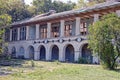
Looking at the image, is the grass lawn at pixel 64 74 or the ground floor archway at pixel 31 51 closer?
the grass lawn at pixel 64 74

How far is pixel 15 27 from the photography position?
4584cm

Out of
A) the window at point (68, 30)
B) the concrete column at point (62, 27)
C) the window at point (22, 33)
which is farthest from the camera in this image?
the window at point (22, 33)

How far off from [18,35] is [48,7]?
2301 cm

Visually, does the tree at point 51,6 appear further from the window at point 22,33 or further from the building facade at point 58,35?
the window at point 22,33

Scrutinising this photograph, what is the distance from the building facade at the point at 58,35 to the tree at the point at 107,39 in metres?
7.55

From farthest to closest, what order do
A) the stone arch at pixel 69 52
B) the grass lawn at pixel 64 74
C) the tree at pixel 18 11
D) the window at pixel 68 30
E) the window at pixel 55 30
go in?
the tree at pixel 18 11 < the window at pixel 55 30 < the stone arch at pixel 69 52 < the window at pixel 68 30 < the grass lawn at pixel 64 74

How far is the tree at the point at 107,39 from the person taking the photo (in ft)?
65.4

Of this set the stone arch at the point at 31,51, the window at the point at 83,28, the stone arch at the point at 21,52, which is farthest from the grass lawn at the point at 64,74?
the stone arch at the point at 21,52

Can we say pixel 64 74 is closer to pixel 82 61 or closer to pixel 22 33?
pixel 82 61

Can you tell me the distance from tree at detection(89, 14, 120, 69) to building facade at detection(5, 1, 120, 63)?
24.8 feet

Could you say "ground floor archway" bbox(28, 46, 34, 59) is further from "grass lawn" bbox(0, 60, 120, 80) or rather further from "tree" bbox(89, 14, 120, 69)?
"grass lawn" bbox(0, 60, 120, 80)

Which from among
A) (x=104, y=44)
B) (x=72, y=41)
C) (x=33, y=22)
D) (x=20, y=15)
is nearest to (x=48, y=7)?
(x=20, y=15)

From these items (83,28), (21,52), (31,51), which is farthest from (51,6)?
(83,28)

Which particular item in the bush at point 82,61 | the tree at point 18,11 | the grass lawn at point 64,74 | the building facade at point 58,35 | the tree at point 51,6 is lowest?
the grass lawn at point 64,74
